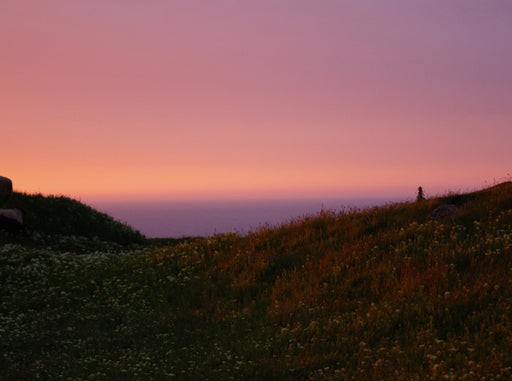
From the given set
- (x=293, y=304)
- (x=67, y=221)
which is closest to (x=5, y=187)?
(x=67, y=221)

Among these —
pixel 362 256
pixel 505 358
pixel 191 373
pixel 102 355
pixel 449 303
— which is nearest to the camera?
pixel 505 358

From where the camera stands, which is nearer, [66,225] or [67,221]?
[66,225]

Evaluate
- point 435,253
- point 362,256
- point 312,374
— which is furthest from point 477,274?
point 312,374

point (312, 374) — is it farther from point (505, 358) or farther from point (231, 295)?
point (231, 295)

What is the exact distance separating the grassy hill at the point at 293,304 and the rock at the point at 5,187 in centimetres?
1550

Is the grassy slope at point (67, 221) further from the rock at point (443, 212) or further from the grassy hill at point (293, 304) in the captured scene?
the rock at point (443, 212)

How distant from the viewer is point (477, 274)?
12578mm

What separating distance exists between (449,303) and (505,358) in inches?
105

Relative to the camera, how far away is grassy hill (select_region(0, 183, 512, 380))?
943 centimetres

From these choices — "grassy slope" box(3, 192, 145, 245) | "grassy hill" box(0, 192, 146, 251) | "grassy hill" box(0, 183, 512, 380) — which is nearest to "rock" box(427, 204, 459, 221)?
"grassy hill" box(0, 183, 512, 380)

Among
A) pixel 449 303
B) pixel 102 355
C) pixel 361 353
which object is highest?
pixel 449 303

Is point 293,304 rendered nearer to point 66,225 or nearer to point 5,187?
point 66,225

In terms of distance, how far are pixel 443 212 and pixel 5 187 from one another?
31.3 m

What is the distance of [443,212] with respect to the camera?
18.5 m
